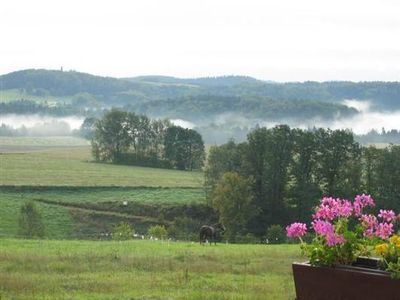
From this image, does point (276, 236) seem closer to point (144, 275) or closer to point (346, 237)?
point (144, 275)

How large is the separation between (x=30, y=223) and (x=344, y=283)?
6365cm

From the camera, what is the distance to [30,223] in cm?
6725

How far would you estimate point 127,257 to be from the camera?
801 inches

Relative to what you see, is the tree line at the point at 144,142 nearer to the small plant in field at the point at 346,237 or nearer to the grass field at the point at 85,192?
the grass field at the point at 85,192

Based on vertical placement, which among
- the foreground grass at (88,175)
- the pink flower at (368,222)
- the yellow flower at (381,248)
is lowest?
the foreground grass at (88,175)

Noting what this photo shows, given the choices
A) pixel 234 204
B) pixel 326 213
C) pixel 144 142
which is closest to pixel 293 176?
pixel 234 204

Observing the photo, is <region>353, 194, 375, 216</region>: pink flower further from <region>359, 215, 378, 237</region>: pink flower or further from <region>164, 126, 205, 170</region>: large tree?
<region>164, 126, 205, 170</region>: large tree

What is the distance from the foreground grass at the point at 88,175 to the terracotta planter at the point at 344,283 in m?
94.7

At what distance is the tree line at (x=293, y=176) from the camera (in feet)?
265

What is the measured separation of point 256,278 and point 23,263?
7601 mm

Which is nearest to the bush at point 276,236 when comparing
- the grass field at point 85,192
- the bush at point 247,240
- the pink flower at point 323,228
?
the bush at point 247,240

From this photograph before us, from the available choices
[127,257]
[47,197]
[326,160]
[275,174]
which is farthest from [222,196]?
[127,257]

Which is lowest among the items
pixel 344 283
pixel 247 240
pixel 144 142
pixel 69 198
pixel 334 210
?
pixel 69 198

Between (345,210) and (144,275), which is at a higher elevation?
(345,210)
